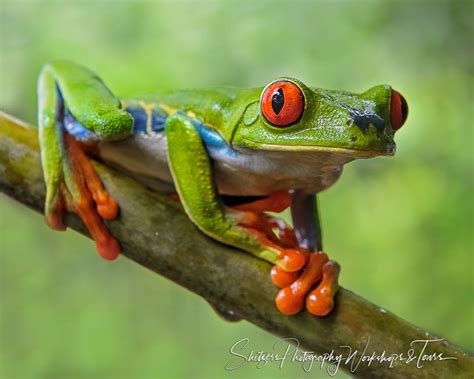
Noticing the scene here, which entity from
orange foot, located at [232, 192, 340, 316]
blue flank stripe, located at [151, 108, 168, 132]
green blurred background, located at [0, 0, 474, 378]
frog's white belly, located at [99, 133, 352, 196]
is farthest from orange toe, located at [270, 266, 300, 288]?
green blurred background, located at [0, 0, 474, 378]

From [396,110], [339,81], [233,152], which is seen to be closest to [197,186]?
[233,152]

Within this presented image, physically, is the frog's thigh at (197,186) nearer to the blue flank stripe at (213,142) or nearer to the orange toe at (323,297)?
the blue flank stripe at (213,142)

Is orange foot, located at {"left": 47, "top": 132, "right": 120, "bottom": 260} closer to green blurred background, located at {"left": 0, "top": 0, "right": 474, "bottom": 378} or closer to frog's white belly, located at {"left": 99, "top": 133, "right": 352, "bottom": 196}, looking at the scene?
frog's white belly, located at {"left": 99, "top": 133, "right": 352, "bottom": 196}

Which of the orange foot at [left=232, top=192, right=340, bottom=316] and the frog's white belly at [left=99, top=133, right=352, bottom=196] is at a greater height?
the frog's white belly at [left=99, top=133, right=352, bottom=196]

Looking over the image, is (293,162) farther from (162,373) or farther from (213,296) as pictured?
(162,373)

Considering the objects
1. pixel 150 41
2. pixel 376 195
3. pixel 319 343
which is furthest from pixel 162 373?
pixel 319 343

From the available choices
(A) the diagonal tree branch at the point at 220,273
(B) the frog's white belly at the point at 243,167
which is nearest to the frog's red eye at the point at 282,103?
(B) the frog's white belly at the point at 243,167
